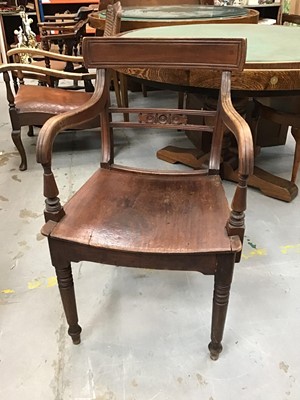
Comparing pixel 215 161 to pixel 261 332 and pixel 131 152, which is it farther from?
pixel 131 152

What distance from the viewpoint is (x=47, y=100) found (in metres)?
2.26

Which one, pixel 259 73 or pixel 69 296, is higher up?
pixel 259 73

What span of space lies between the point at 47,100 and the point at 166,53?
129cm

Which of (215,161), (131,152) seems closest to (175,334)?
(215,161)

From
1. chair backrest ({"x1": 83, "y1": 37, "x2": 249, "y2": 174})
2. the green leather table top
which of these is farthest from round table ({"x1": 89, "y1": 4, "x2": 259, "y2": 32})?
chair backrest ({"x1": 83, "y1": 37, "x2": 249, "y2": 174})

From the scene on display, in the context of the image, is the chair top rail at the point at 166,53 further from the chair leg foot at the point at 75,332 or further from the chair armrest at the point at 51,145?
the chair leg foot at the point at 75,332

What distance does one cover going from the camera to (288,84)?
1393 millimetres

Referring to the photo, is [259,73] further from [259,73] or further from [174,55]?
[174,55]

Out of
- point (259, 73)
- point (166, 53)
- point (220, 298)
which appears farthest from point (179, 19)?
point (220, 298)

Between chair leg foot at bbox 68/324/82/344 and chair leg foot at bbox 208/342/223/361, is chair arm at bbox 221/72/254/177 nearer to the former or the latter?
chair leg foot at bbox 208/342/223/361

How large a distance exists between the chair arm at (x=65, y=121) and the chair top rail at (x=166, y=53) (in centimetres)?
7

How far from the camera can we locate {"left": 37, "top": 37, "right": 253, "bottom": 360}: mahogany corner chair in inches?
37.0

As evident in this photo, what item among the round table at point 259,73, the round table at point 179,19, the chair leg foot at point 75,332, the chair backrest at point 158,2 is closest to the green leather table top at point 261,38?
the round table at point 259,73


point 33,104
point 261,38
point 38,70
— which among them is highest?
point 261,38
